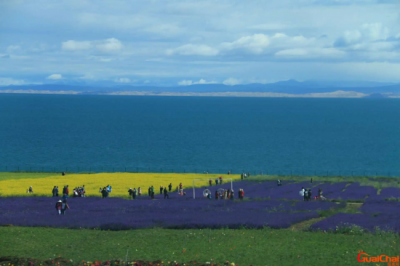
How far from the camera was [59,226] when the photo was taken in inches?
1420

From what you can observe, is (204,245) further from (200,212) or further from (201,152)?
(201,152)

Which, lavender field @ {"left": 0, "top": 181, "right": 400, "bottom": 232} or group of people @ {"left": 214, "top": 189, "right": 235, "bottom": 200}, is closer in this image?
lavender field @ {"left": 0, "top": 181, "right": 400, "bottom": 232}

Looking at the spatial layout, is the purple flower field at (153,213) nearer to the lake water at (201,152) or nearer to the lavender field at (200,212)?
the lavender field at (200,212)

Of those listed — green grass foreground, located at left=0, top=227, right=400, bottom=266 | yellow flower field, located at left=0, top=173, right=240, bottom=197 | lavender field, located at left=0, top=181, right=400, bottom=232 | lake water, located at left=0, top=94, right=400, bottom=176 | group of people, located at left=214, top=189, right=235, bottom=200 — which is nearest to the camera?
green grass foreground, located at left=0, top=227, right=400, bottom=266

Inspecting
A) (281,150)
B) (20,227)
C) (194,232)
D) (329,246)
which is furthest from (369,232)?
(281,150)

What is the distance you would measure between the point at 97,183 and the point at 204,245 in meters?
44.4

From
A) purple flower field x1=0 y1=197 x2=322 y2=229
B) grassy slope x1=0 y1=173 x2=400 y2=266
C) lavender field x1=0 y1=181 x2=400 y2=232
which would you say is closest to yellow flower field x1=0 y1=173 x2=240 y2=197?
lavender field x1=0 y1=181 x2=400 y2=232

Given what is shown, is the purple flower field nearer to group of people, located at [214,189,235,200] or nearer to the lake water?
group of people, located at [214,189,235,200]

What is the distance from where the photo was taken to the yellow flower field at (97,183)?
62375mm

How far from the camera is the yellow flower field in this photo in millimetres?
62375

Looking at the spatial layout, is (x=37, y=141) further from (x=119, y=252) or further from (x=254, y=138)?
(x=119, y=252)

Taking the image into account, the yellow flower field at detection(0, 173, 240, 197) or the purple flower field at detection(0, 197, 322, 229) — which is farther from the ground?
the purple flower field at detection(0, 197, 322, 229)

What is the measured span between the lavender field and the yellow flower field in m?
8.15

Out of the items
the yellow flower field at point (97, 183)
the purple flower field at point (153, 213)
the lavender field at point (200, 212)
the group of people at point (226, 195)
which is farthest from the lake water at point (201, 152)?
the purple flower field at point (153, 213)
